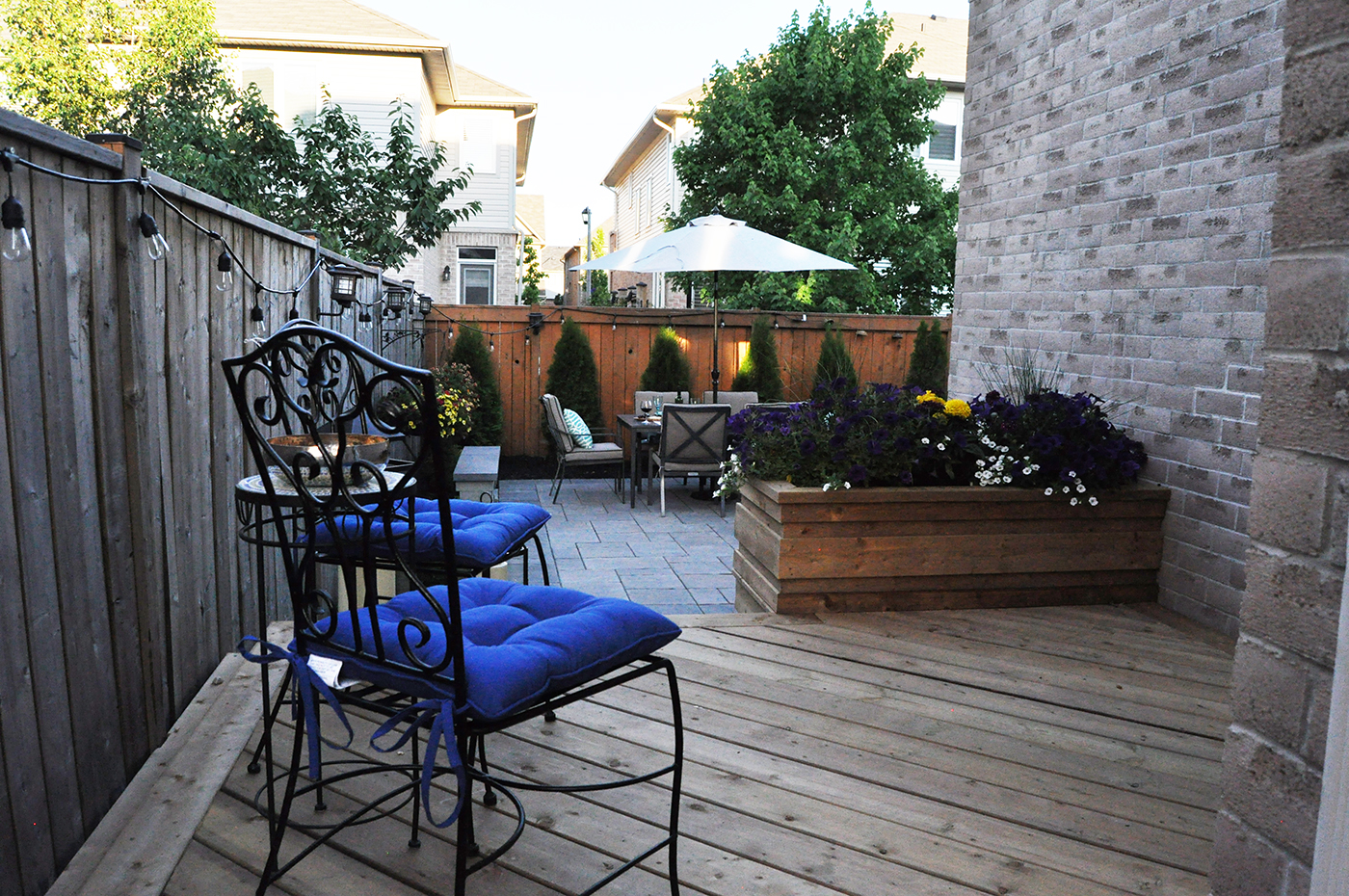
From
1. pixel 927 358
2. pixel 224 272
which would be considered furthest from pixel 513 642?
pixel 927 358

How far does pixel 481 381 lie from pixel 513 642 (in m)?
7.57

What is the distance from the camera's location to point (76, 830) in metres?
1.85

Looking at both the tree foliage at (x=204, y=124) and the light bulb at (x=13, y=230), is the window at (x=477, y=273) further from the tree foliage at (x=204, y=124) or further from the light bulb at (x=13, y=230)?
the light bulb at (x=13, y=230)

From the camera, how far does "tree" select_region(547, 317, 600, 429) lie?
30.8ft

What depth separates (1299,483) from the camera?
1.12m

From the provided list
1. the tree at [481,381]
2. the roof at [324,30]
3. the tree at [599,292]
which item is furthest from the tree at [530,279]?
the tree at [481,381]

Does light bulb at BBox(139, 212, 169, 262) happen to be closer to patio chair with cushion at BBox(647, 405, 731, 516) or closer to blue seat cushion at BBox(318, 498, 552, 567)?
blue seat cushion at BBox(318, 498, 552, 567)

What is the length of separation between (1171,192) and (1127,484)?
118cm

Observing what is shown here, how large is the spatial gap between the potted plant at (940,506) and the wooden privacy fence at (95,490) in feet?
6.39

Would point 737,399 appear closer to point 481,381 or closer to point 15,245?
point 481,381

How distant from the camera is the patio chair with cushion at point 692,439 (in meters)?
7.02

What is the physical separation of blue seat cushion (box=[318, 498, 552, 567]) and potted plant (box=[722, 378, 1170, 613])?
1.12 m

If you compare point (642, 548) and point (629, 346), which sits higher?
point (629, 346)

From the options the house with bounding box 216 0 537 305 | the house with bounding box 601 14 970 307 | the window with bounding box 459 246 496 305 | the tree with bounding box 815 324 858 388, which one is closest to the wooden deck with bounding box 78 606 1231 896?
the tree with bounding box 815 324 858 388
